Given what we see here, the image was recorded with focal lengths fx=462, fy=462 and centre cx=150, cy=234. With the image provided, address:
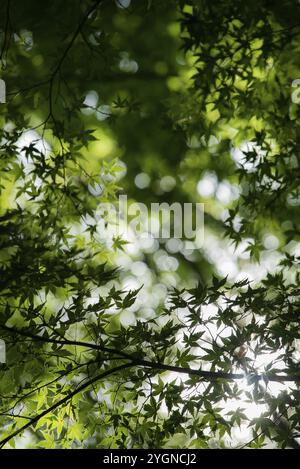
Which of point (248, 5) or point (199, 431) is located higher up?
point (248, 5)

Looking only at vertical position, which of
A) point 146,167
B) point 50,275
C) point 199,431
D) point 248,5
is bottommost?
point 199,431

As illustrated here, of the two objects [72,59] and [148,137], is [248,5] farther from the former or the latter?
[148,137]

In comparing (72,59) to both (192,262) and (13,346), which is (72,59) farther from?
(192,262)

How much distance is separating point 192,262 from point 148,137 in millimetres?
1772

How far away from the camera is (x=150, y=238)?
545 cm

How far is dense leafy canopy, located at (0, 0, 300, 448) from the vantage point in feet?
Result: 5.91

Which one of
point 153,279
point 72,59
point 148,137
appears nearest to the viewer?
point 72,59

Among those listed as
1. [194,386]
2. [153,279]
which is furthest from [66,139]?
[153,279]

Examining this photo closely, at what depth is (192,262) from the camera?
5844 mm

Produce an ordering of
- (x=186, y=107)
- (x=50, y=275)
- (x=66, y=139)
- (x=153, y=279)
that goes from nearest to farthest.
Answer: (x=50, y=275)
(x=66, y=139)
(x=186, y=107)
(x=153, y=279)

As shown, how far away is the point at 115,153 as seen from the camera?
4.91 meters

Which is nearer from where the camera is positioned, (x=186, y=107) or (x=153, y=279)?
(x=186, y=107)

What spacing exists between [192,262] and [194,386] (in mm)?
4093

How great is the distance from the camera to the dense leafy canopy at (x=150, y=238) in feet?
5.91
